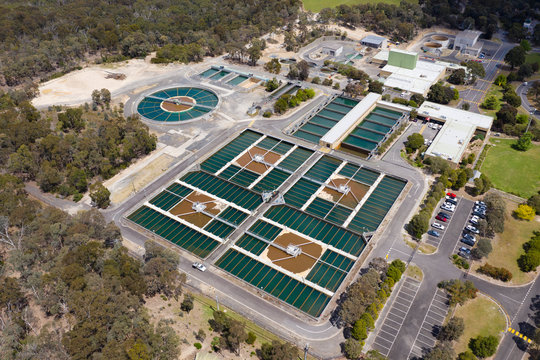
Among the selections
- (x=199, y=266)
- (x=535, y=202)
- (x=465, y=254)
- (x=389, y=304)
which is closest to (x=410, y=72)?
(x=535, y=202)

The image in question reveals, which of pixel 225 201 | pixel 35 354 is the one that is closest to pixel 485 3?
pixel 225 201

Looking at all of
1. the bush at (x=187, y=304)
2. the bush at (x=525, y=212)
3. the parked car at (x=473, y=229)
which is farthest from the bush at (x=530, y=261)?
the bush at (x=187, y=304)

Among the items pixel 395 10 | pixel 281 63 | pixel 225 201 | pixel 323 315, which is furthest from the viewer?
pixel 395 10

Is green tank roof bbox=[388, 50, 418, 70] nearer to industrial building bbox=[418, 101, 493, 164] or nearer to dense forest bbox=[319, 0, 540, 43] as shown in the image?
industrial building bbox=[418, 101, 493, 164]

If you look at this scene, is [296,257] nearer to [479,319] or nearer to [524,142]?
[479,319]

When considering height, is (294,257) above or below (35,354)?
below

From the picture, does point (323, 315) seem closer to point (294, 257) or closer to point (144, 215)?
point (294, 257)
